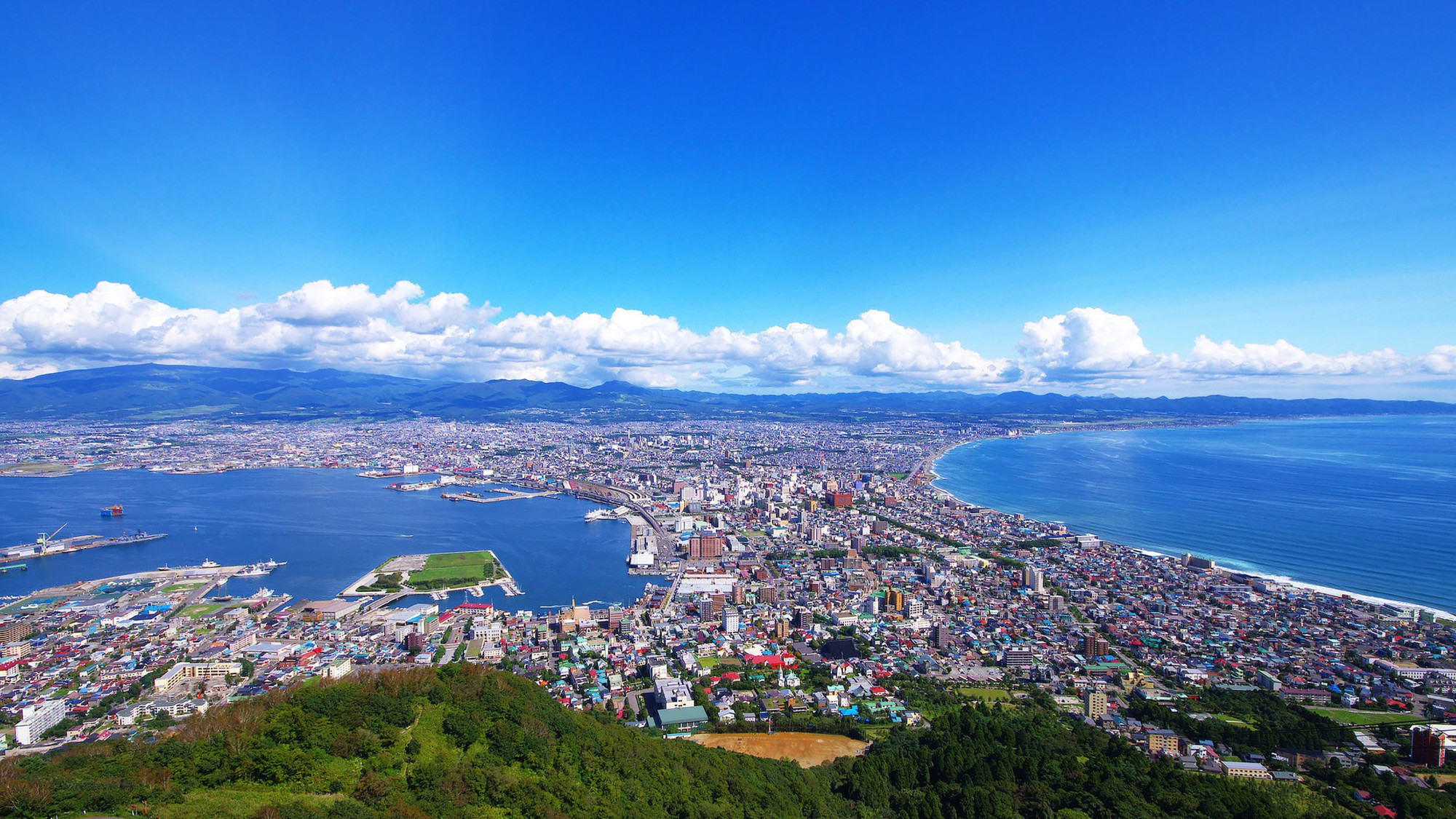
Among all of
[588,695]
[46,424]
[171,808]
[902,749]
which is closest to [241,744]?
[171,808]

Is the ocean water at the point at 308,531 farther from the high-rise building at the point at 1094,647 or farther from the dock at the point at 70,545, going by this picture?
the high-rise building at the point at 1094,647

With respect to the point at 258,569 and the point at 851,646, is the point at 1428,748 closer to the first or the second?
the point at 851,646

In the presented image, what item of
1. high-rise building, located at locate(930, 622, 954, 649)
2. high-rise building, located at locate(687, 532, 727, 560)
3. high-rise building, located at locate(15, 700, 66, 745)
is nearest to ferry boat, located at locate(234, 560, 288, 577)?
high-rise building, located at locate(15, 700, 66, 745)

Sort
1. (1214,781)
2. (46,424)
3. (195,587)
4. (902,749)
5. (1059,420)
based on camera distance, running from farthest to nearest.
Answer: (1059,420) < (46,424) < (195,587) < (902,749) < (1214,781)

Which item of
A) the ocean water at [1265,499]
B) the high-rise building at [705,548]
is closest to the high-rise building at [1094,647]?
the ocean water at [1265,499]

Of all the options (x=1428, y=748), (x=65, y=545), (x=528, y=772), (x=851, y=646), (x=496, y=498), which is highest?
(x=528, y=772)

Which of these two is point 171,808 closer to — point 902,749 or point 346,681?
point 346,681

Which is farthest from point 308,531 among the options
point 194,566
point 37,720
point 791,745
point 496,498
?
point 791,745
